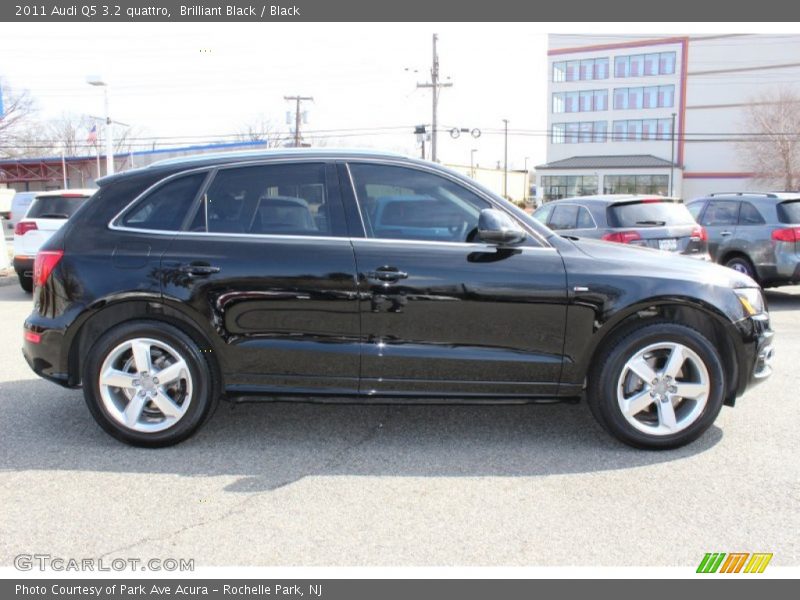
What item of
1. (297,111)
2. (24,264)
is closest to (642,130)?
(297,111)

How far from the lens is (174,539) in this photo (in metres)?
3.24

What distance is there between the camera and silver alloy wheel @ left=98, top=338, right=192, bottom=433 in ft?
13.9

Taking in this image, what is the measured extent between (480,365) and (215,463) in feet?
5.52

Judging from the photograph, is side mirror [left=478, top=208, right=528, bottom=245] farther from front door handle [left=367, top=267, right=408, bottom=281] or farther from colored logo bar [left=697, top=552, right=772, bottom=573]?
colored logo bar [left=697, top=552, right=772, bottom=573]

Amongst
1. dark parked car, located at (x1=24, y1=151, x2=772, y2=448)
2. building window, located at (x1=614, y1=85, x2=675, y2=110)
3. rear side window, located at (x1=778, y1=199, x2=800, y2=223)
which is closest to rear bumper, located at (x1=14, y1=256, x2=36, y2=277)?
dark parked car, located at (x1=24, y1=151, x2=772, y2=448)

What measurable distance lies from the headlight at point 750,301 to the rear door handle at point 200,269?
126 inches

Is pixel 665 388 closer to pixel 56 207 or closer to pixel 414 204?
pixel 414 204

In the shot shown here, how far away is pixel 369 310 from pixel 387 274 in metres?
0.24

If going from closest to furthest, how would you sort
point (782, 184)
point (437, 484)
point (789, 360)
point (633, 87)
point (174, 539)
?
point (174, 539), point (437, 484), point (789, 360), point (782, 184), point (633, 87)

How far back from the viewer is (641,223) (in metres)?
9.16

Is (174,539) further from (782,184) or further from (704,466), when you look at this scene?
(782,184)

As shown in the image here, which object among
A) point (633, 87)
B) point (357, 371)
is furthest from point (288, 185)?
point (633, 87)

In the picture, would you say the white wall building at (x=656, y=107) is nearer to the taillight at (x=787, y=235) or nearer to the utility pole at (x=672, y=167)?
the utility pole at (x=672, y=167)

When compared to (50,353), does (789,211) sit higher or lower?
higher
